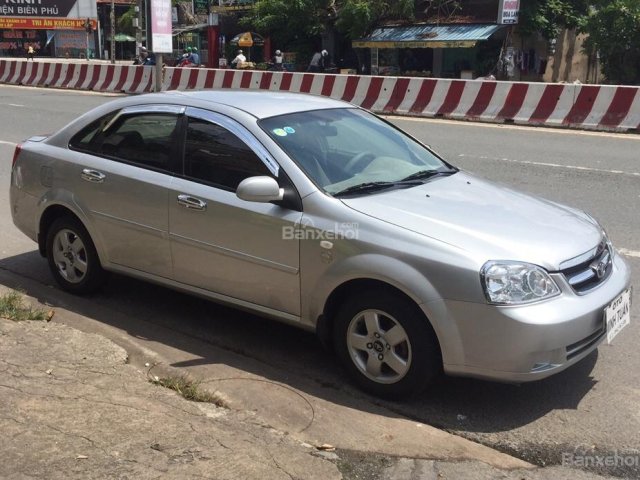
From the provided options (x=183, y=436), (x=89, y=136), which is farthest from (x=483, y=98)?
(x=183, y=436)

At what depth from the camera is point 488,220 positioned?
145 inches

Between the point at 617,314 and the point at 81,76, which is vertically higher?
the point at 81,76

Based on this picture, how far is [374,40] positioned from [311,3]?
398 cm

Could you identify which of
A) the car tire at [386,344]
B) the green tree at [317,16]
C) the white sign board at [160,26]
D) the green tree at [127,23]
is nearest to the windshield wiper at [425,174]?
the car tire at [386,344]

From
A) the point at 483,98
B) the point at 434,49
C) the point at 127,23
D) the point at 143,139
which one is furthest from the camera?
the point at 127,23

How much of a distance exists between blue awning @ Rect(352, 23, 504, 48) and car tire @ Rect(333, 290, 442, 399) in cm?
2484

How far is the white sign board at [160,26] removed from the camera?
716 inches

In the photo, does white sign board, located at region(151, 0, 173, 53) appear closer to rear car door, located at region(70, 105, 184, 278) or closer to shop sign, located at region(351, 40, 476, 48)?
shop sign, located at region(351, 40, 476, 48)

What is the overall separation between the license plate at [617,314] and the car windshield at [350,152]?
51.8 inches

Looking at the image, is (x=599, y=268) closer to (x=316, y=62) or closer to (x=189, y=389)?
(x=189, y=389)

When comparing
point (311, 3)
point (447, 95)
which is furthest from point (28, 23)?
point (447, 95)

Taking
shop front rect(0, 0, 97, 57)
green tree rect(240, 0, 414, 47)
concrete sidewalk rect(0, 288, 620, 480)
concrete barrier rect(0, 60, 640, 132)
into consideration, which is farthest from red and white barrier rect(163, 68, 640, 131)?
shop front rect(0, 0, 97, 57)

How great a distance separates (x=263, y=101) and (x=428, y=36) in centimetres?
2574

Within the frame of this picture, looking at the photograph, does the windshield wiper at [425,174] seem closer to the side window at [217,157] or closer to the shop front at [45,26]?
the side window at [217,157]
